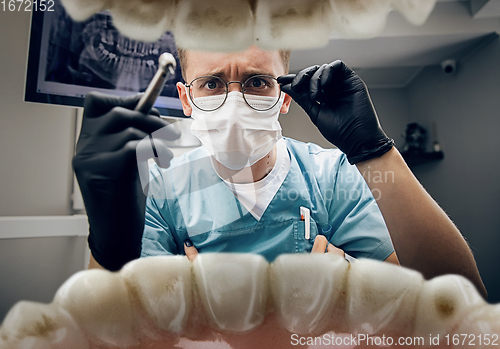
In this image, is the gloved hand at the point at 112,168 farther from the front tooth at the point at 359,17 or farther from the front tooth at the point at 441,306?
the front tooth at the point at 441,306

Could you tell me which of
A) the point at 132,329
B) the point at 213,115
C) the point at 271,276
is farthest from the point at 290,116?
the point at 132,329

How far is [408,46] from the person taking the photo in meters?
0.50

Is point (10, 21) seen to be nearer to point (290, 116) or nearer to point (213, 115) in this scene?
point (213, 115)

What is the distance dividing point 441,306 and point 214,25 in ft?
1.68

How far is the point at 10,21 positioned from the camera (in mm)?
462

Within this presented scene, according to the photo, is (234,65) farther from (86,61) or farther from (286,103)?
(86,61)

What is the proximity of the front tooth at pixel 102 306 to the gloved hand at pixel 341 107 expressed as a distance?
38 cm

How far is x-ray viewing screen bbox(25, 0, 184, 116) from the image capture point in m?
0.48

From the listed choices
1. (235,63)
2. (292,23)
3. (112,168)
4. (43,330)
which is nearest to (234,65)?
(235,63)

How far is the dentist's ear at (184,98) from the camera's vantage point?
0.50 m

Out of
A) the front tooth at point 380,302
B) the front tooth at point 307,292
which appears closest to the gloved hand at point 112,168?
the front tooth at point 307,292

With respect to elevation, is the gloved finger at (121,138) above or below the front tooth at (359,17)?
below

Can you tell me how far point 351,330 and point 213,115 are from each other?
380 millimetres

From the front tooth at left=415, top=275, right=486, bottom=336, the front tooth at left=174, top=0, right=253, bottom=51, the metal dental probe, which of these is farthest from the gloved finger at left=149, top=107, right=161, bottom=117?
the front tooth at left=415, top=275, right=486, bottom=336
